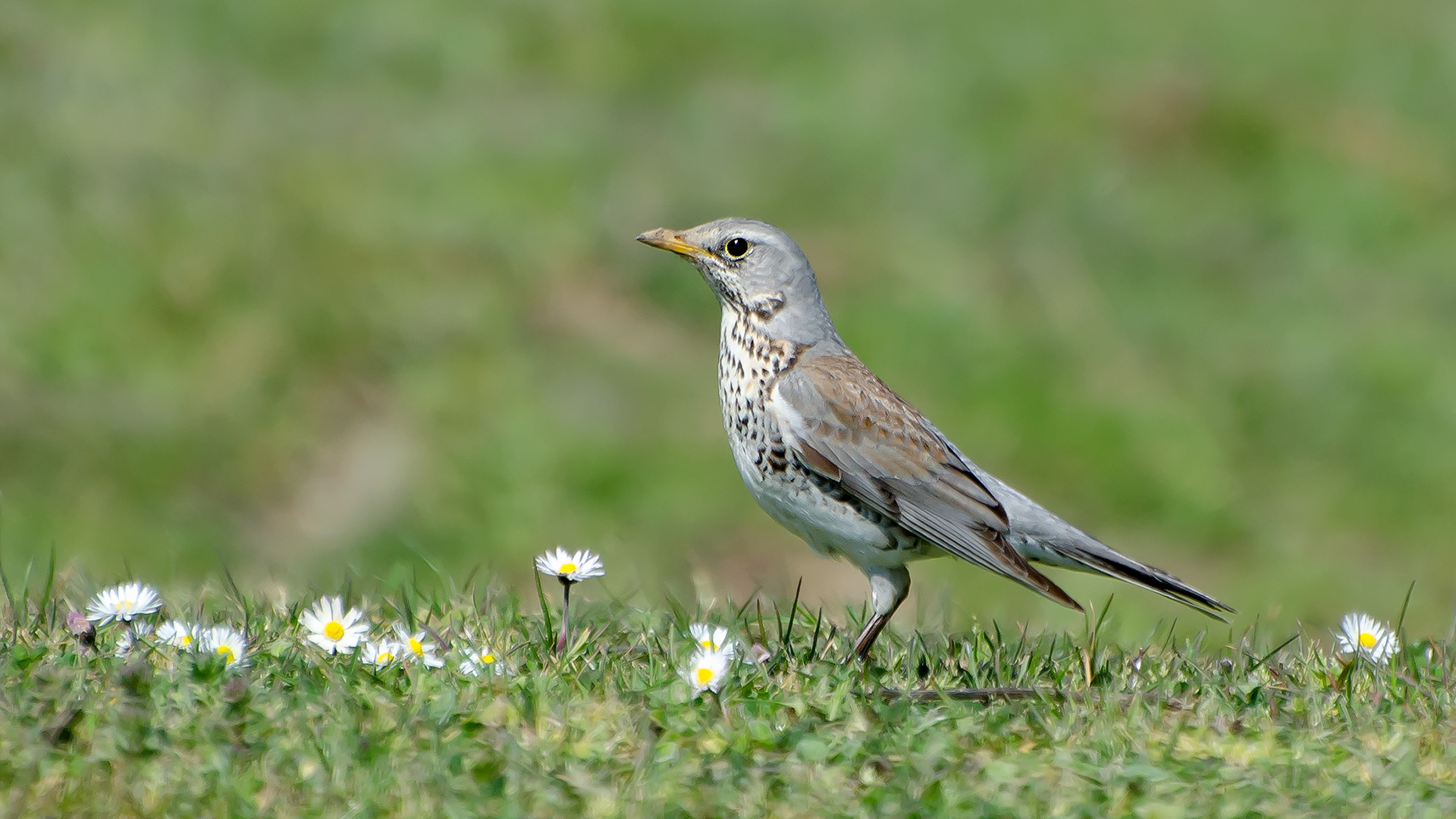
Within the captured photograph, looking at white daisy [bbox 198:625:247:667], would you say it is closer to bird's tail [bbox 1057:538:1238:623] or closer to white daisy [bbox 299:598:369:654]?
white daisy [bbox 299:598:369:654]

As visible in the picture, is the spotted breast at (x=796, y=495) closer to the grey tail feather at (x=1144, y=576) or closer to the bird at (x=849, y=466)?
Result: the bird at (x=849, y=466)

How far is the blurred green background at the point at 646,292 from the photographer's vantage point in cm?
944

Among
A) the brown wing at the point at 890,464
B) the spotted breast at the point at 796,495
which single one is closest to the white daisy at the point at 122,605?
the spotted breast at the point at 796,495

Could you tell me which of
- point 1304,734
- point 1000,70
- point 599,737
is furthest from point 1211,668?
point 1000,70

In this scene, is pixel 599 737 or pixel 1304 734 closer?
pixel 599 737

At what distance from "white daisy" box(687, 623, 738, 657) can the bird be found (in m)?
0.64

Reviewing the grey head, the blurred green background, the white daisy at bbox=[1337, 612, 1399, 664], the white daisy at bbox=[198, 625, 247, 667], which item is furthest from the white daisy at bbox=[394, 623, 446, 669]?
the white daisy at bbox=[1337, 612, 1399, 664]

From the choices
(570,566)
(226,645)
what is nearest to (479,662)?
(570,566)

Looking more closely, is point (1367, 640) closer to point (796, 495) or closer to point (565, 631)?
point (796, 495)

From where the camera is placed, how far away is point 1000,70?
15.2 metres

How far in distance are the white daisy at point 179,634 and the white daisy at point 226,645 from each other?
32mm

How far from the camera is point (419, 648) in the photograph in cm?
467

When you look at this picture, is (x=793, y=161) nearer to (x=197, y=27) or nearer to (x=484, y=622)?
(x=197, y=27)

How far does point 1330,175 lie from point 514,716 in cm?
1284
